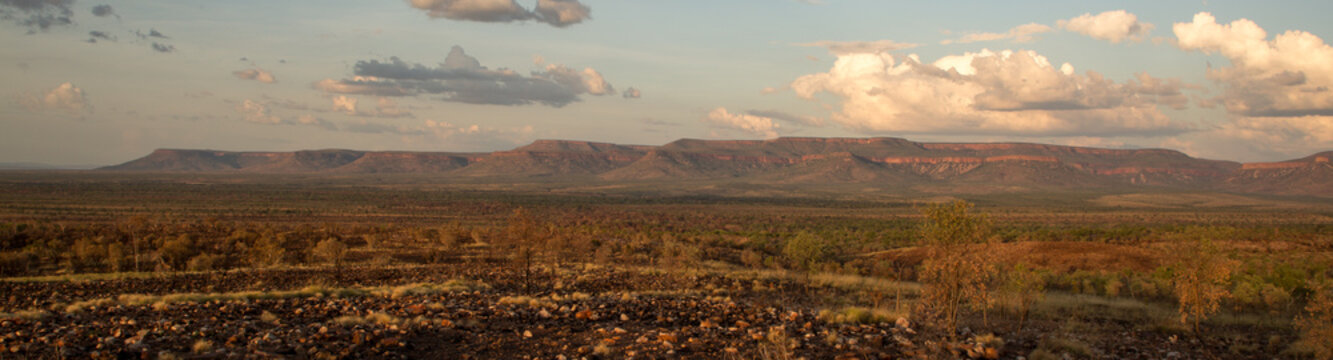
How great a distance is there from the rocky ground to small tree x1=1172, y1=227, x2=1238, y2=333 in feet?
5.41

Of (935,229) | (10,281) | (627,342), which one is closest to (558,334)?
(627,342)

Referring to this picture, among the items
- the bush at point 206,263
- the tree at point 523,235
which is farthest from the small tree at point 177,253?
the tree at point 523,235

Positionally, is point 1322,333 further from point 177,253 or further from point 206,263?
point 177,253

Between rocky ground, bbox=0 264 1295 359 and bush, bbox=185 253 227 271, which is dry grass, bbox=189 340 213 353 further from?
bush, bbox=185 253 227 271

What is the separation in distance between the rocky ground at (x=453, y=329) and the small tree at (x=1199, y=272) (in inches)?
64.9

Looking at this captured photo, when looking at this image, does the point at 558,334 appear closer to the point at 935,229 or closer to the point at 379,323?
the point at 379,323

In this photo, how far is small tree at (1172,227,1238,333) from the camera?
15.5 meters

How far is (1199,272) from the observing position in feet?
52.3

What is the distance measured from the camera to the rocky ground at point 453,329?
9.52 metres

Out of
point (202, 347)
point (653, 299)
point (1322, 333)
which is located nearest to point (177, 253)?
point (653, 299)

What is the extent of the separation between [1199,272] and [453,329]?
16924 millimetres

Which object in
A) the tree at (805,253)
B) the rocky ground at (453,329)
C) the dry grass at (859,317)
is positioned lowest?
the tree at (805,253)

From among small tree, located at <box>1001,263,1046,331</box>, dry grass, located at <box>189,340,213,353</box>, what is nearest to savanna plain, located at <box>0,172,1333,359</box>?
dry grass, located at <box>189,340,213,353</box>

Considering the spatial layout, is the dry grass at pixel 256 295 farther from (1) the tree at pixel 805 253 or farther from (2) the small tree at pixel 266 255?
Answer: (1) the tree at pixel 805 253
